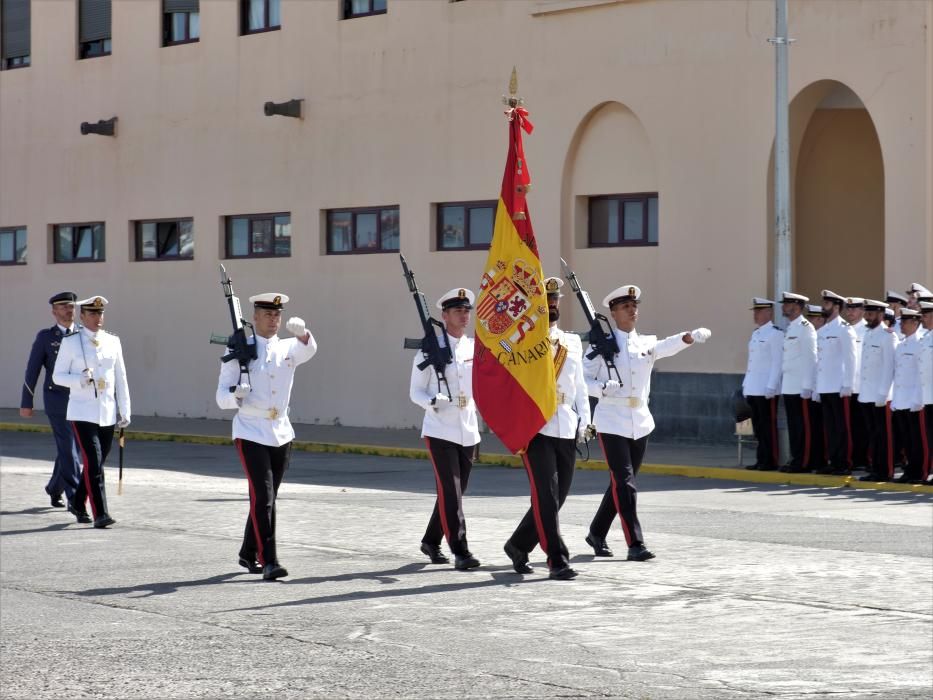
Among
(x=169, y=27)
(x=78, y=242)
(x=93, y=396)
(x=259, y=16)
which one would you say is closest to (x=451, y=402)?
(x=93, y=396)

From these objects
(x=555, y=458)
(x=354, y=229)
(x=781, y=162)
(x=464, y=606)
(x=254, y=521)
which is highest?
(x=781, y=162)

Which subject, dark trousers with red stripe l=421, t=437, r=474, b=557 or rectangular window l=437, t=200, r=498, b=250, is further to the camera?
rectangular window l=437, t=200, r=498, b=250

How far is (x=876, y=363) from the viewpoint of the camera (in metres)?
17.6

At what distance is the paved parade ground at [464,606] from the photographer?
807 centimetres

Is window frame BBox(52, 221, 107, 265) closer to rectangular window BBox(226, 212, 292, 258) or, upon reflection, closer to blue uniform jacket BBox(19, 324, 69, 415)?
rectangular window BBox(226, 212, 292, 258)

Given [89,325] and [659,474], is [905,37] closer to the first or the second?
→ [659,474]

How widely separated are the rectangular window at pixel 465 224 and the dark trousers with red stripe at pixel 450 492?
1303cm

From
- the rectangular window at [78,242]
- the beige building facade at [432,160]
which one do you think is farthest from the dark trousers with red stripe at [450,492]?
the rectangular window at [78,242]

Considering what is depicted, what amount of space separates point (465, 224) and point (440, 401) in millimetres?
13790

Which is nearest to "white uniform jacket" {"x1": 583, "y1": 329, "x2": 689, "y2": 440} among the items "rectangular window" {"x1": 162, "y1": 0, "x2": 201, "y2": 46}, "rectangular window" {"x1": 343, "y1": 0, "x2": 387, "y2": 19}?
"rectangular window" {"x1": 343, "y1": 0, "x2": 387, "y2": 19}

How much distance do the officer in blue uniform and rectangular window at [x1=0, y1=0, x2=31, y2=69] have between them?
62.2ft

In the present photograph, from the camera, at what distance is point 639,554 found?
12023mm

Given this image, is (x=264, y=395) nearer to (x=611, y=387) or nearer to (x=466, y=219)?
(x=611, y=387)

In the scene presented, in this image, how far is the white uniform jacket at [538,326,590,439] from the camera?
11.4 meters
